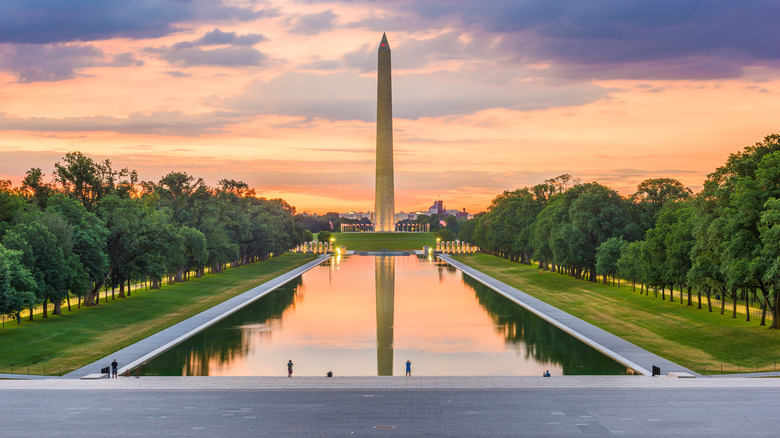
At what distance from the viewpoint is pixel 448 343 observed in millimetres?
38312

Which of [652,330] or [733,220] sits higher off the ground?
[733,220]

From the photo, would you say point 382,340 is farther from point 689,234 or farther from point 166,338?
point 689,234

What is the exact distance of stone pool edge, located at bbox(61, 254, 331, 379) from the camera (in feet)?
101

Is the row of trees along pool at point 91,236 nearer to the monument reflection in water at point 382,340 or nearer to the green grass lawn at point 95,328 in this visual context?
the green grass lawn at point 95,328

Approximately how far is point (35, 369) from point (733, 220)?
114 feet

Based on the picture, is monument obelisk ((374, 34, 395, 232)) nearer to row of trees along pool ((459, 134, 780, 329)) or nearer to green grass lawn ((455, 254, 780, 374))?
row of trees along pool ((459, 134, 780, 329))

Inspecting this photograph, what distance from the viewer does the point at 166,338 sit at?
1487 inches

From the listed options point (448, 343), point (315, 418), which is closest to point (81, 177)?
point (448, 343)

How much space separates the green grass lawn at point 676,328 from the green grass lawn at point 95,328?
25.9 metres

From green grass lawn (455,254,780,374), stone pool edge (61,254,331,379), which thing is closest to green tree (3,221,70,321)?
stone pool edge (61,254,331,379)

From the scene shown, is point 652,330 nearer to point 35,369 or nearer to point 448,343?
point 448,343

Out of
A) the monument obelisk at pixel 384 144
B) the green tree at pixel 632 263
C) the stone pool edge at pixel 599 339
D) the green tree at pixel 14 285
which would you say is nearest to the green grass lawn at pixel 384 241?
the monument obelisk at pixel 384 144

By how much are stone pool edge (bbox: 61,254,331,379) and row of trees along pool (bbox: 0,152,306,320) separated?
23.1ft

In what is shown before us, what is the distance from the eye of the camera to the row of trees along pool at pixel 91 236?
4209cm
